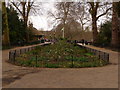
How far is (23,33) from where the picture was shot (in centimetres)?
4944

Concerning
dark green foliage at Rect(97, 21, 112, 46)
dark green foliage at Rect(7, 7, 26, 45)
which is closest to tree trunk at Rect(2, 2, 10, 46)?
dark green foliage at Rect(7, 7, 26, 45)

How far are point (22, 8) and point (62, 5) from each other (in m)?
→ 9.41

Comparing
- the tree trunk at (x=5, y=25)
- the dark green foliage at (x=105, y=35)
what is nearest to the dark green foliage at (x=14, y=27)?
the tree trunk at (x=5, y=25)

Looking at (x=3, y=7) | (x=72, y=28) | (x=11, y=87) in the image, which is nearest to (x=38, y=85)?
(x=11, y=87)

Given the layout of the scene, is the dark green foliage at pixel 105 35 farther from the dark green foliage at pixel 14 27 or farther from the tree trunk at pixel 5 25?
the tree trunk at pixel 5 25

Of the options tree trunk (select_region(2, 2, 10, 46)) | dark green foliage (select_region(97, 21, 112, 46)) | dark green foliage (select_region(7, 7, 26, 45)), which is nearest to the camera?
tree trunk (select_region(2, 2, 10, 46))

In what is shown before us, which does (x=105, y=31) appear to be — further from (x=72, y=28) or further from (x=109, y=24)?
(x=72, y=28)

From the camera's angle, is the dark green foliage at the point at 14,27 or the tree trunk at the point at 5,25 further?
the dark green foliage at the point at 14,27

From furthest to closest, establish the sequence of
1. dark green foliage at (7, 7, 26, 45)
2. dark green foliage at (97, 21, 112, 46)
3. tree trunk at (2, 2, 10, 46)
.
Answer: dark green foliage at (97, 21, 112, 46), dark green foliage at (7, 7, 26, 45), tree trunk at (2, 2, 10, 46)

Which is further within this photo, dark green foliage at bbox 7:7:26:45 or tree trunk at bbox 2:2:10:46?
dark green foliage at bbox 7:7:26:45

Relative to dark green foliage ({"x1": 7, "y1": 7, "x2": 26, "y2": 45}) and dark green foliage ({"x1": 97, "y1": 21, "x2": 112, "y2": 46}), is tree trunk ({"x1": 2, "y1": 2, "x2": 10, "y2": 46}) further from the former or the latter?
dark green foliage ({"x1": 97, "y1": 21, "x2": 112, "y2": 46})

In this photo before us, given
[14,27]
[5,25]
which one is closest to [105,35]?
[14,27]

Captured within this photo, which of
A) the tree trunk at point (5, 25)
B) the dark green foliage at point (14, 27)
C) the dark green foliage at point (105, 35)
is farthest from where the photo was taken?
the dark green foliage at point (105, 35)

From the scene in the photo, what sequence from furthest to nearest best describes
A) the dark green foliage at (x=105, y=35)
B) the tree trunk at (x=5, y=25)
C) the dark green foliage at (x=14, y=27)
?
the dark green foliage at (x=105, y=35), the dark green foliage at (x=14, y=27), the tree trunk at (x=5, y=25)
